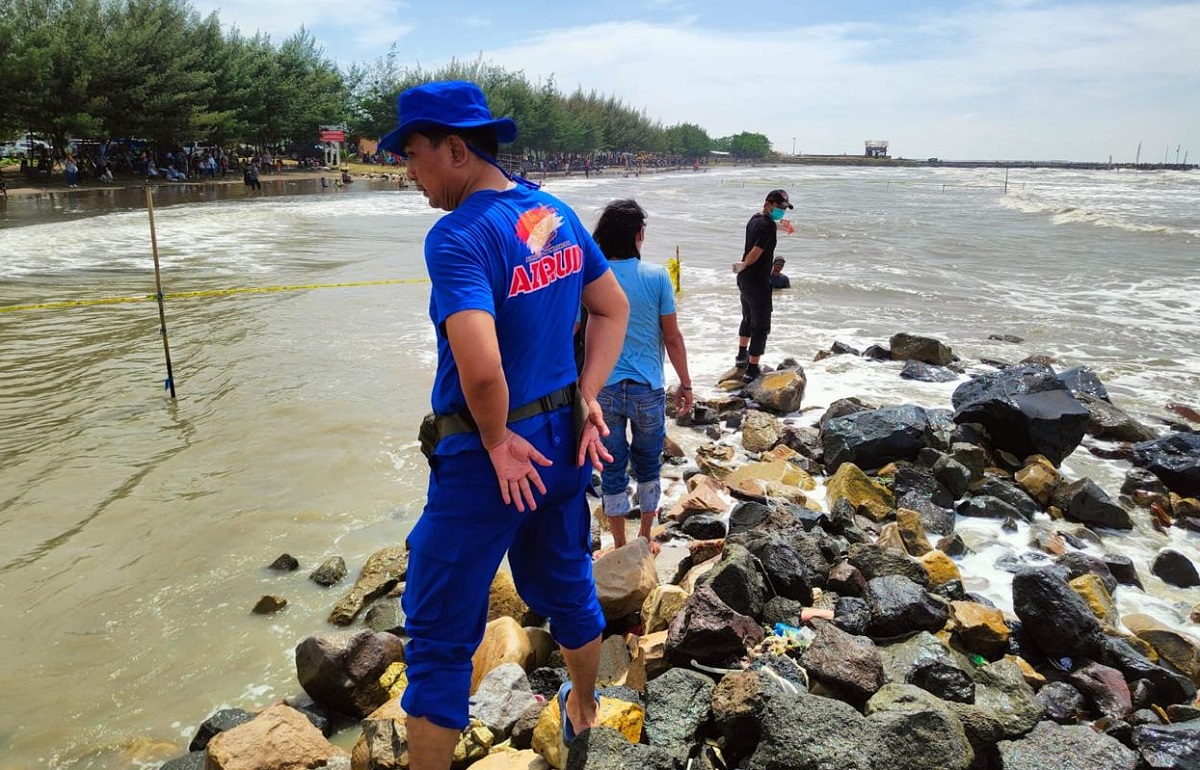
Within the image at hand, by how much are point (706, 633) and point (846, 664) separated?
21.0 inches

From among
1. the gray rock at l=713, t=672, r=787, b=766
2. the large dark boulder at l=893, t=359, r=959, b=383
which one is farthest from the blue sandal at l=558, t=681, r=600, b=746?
the large dark boulder at l=893, t=359, r=959, b=383

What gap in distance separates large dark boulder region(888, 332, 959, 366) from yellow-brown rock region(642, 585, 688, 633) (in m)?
6.75

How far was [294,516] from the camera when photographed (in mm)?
5102

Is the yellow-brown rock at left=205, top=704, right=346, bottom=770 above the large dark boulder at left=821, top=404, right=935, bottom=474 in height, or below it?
below

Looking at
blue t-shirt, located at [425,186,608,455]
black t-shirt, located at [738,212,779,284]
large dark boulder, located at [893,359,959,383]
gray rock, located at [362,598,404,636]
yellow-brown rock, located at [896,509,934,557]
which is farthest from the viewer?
large dark boulder, located at [893,359,959,383]

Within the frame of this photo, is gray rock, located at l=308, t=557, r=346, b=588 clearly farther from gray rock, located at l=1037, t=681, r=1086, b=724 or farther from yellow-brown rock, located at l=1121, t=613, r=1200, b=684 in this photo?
yellow-brown rock, located at l=1121, t=613, r=1200, b=684

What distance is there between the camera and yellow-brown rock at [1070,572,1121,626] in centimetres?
366

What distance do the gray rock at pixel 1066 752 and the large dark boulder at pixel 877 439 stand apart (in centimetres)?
332

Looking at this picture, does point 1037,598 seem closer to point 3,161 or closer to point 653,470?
point 653,470

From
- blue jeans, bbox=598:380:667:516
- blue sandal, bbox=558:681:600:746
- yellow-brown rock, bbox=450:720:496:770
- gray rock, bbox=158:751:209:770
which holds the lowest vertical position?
gray rock, bbox=158:751:209:770

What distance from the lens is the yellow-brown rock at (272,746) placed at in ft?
8.74

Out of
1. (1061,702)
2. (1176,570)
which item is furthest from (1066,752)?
(1176,570)

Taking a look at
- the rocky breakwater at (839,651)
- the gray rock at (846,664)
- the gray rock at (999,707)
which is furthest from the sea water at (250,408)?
the gray rock at (846,664)

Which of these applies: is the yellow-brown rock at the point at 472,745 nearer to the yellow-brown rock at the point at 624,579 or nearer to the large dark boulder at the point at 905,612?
the yellow-brown rock at the point at 624,579
